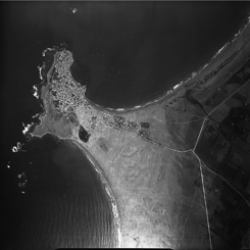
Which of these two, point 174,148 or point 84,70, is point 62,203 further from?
point 84,70

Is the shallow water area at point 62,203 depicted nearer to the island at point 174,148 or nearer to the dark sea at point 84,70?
the dark sea at point 84,70

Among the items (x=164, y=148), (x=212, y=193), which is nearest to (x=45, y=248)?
(x=164, y=148)

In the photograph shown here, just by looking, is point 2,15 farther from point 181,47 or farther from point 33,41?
point 181,47

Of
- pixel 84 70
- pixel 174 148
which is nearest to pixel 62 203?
pixel 174 148

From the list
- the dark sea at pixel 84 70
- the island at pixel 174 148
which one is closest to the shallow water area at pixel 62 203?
the dark sea at pixel 84 70

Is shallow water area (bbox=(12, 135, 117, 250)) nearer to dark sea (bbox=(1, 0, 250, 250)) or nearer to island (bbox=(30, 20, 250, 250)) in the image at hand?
dark sea (bbox=(1, 0, 250, 250))

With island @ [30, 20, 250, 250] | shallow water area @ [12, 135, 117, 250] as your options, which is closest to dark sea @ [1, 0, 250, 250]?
shallow water area @ [12, 135, 117, 250]
